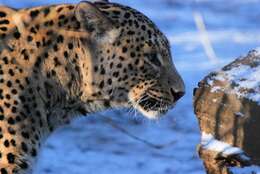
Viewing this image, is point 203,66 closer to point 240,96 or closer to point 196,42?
point 196,42

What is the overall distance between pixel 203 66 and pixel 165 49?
5.31m

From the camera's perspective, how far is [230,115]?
6.20 meters

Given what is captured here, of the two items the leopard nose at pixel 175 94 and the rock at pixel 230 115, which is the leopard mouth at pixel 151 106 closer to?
the leopard nose at pixel 175 94

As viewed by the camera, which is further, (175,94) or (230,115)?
(230,115)

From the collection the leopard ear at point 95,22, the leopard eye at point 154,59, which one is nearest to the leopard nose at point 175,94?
the leopard eye at point 154,59

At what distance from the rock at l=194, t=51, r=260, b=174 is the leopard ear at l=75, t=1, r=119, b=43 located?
1217 mm

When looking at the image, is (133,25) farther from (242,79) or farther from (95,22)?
(242,79)

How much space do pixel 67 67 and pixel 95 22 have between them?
0.97 ft

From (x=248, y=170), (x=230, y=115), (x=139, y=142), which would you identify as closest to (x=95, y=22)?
(x=230, y=115)

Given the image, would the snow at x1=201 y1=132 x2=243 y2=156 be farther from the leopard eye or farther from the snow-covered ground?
the leopard eye

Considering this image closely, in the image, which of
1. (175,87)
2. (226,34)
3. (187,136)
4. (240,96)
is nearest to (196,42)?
(226,34)

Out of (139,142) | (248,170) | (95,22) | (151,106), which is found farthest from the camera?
(139,142)

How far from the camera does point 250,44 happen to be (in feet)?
37.4

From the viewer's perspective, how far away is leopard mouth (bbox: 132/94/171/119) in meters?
5.45
